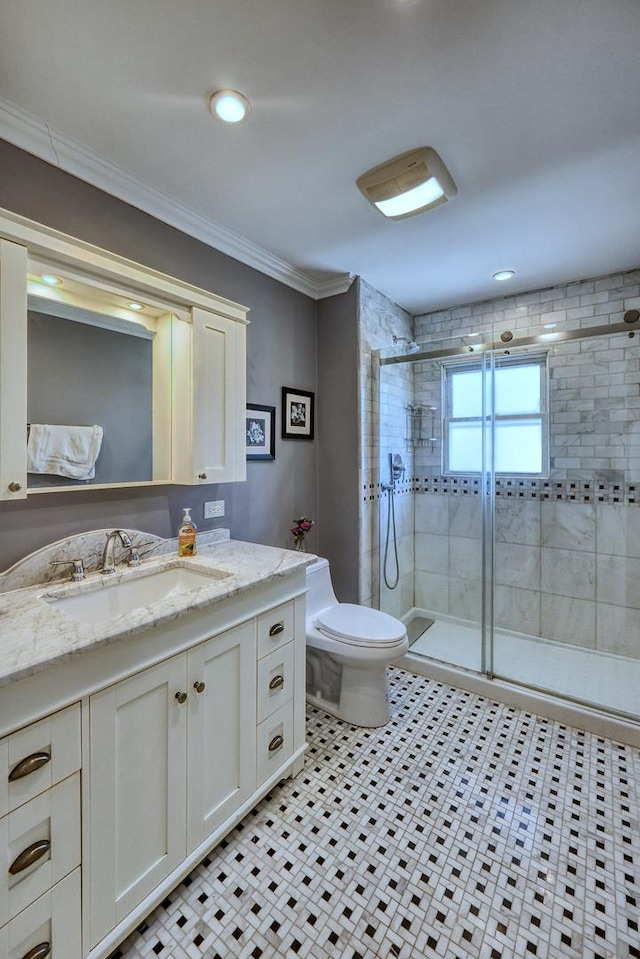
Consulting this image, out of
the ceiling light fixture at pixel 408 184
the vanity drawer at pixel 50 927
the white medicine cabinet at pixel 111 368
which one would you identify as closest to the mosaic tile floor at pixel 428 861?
the vanity drawer at pixel 50 927

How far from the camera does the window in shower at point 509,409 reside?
2.69m

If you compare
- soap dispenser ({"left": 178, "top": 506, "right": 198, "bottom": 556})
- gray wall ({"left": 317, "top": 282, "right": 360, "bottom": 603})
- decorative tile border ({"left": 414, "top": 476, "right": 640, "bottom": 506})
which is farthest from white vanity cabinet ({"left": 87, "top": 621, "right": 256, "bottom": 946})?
decorative tile border ({"left": 414, "top": 476, "right": 640, "bottom": 506})

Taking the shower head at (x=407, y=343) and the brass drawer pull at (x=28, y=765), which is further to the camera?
the shower head at (x=407, y=343)

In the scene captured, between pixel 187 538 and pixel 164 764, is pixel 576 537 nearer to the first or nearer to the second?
pixel 187 538

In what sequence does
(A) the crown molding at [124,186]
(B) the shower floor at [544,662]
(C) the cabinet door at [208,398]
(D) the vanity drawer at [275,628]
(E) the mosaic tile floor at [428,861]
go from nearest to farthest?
(E) the mosaic tile floor at [428,861] < (A) the crown molding at [124,186] < (D) the vanity drawer at [275,628] < (C) the cabinet door at [208,398] < (B) the shower floor at [544,662]

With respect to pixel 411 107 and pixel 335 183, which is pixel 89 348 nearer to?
pixel 335 183

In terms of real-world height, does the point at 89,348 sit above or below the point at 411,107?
below

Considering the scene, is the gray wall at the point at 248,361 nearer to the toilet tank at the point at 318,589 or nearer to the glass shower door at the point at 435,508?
the toilet tank at the point at 318,589

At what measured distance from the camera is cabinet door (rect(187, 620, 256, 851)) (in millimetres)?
1270

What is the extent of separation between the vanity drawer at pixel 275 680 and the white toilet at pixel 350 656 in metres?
0.42

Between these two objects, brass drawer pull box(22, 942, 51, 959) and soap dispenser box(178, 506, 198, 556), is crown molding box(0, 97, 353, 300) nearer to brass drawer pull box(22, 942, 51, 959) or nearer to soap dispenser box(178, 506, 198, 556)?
soap dispenser box(178, 506, 198, 556)

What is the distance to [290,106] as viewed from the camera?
1342 mm

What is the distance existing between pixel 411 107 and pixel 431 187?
14.3 inches

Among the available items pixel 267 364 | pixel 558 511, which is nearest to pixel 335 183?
pixel 267 364
